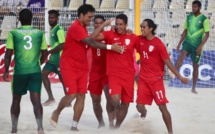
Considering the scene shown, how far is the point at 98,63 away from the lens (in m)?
10.0

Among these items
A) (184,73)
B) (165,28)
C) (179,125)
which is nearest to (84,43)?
(179,125)

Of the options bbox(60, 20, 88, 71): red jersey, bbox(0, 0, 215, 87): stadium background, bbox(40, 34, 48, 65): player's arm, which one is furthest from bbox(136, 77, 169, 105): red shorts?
bbox(0, 0, 215, 87): stadium background

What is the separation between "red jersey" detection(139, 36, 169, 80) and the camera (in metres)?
9.24

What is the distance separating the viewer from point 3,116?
11.2 meters

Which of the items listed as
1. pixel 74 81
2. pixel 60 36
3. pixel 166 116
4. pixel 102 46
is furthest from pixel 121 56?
pixel 60 36

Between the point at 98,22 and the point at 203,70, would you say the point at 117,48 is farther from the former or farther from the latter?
the point at 203,70

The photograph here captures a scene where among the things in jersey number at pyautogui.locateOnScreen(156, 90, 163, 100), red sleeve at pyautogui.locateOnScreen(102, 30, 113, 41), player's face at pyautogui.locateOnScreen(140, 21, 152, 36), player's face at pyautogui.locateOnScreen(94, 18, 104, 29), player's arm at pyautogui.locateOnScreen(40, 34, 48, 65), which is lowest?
jersey number at pyautogui.locateOnScreen(156, 90, 163, 100)

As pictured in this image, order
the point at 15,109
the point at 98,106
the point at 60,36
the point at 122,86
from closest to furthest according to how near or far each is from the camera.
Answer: the point at 15,109
the point at 122,86
the point at 98,106
the point at 60,36

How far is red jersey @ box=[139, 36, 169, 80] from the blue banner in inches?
257

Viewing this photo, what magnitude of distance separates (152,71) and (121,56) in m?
0.53

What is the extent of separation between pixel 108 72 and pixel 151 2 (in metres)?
9.09

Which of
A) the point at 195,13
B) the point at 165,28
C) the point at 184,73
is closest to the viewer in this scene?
the point at 195,13

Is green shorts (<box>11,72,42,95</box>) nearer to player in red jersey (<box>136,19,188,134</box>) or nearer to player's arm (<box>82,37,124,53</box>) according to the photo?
player's arm (<box>82,37,124,53</box>)

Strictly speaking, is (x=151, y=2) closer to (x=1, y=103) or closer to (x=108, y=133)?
(x=1, y=103)
